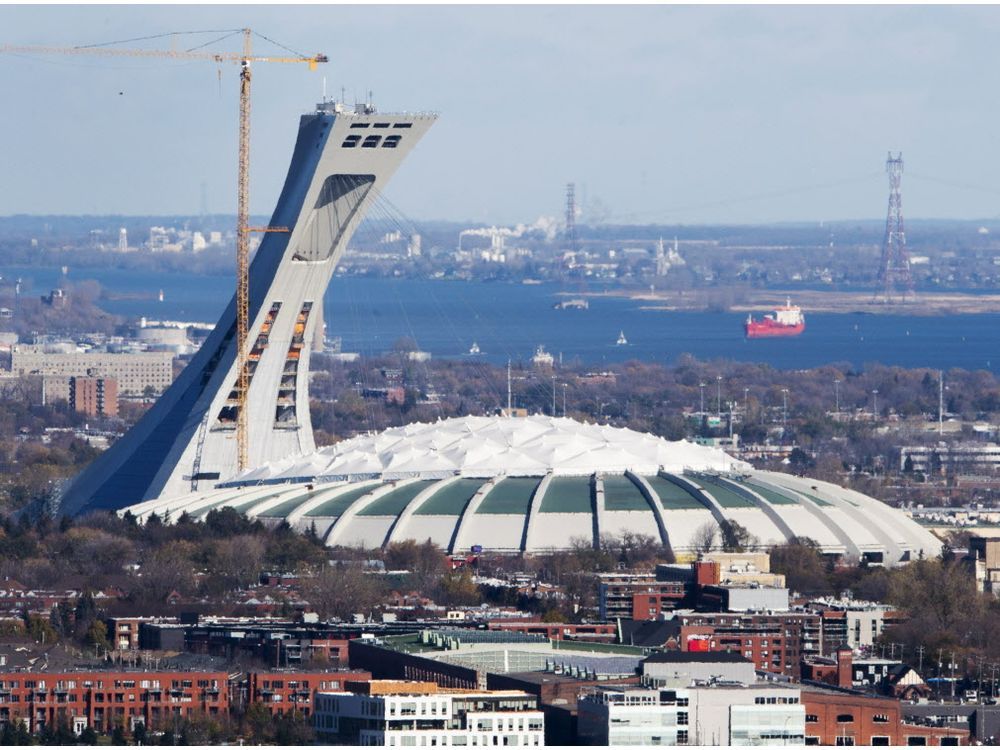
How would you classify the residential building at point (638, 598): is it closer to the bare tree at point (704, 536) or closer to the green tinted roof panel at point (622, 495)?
the bare tree at point (704, 536)

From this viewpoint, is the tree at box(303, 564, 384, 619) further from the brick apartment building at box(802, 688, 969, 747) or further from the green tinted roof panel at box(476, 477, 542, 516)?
the brick apartment building at box(802, 688, 969, 747)

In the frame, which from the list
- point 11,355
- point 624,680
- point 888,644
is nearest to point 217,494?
point 888,644

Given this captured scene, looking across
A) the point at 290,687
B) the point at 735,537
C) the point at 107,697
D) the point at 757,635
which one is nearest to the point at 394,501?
the point at 735,537

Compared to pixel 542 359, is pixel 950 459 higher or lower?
lower

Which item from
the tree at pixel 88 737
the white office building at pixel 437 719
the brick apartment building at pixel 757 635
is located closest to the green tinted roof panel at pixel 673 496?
the brick apartment building at pixel 757 635

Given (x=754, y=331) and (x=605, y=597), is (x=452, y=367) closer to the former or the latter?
(x=754, y=331)

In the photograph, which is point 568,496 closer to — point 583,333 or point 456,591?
point 456,591
